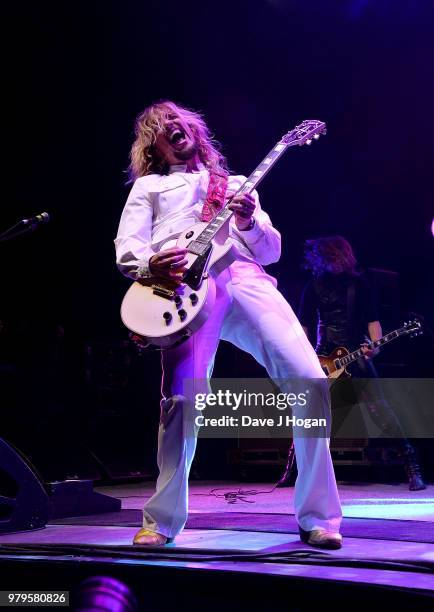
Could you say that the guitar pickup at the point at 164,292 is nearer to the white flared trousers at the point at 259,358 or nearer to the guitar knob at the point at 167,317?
the guitar knob at the point at 167,317

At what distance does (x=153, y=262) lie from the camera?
9.80 feet

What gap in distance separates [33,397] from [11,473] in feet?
10.2

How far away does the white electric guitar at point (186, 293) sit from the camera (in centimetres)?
292

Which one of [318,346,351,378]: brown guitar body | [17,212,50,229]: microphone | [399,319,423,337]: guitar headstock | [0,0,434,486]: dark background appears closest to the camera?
[17,212,50,229]: microphone

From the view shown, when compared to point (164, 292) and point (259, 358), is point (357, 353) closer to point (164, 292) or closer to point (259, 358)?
point (259, 358)

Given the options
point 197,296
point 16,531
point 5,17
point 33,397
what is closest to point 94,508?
point 16,531

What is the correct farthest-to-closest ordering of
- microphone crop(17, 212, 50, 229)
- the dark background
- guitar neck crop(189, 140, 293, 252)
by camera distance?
the dark background → microphone crop(17, 212, 50, 229) → guitar neck crop(189, 140, 293, 252)

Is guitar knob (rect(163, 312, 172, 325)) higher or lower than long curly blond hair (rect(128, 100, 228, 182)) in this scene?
lower

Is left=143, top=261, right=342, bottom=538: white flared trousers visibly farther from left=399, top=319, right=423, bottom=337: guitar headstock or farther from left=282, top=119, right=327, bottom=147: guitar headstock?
left=399, top=319, right=423, bottom=337: guitar headstock

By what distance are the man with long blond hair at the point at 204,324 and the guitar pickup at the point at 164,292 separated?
52mm

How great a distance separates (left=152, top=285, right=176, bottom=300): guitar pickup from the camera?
9.78 ft

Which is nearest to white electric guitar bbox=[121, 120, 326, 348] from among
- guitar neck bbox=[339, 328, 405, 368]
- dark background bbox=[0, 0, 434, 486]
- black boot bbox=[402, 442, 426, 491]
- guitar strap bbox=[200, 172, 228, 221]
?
guitar strap bbox=[200, 172, 228, 221]

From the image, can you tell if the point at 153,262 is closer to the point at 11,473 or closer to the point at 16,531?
the point at 11,473

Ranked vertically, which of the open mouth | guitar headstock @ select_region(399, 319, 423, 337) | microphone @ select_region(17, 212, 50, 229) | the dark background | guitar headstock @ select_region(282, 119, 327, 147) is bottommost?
guitar headstock @ select_region(399, 319, 423, 337)
